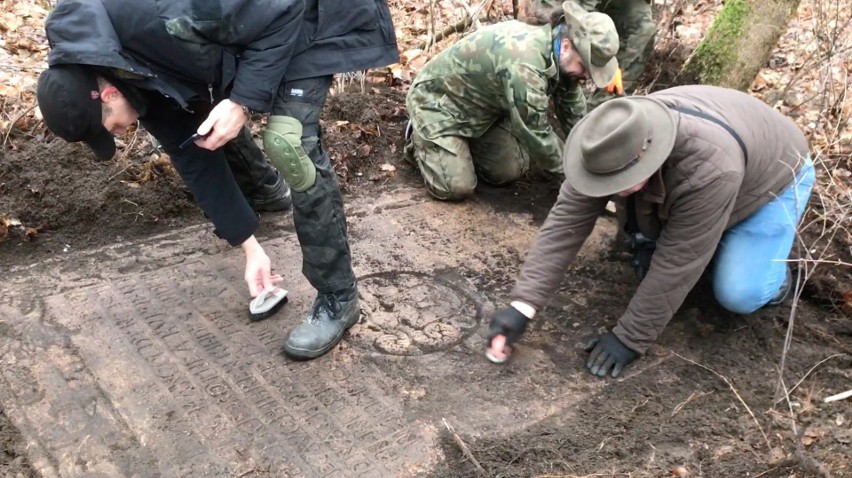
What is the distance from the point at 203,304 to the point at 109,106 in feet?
3.56

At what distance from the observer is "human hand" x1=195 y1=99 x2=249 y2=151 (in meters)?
2.25

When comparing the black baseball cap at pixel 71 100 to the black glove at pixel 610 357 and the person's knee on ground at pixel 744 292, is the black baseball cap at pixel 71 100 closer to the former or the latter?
the black glove at pixel 610 357

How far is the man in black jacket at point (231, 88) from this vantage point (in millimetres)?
2123

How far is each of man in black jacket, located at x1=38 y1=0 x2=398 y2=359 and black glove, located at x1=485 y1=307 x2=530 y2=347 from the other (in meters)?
0.58

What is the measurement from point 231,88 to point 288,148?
27 centimetres

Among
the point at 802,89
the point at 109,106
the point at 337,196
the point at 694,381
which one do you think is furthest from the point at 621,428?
the point at 802,89

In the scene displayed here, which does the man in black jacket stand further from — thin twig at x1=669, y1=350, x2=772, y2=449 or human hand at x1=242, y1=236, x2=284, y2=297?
thin twig at x1=669, y1=350, x2=772, y2=449

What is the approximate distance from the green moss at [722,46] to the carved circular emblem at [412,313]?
2548 millimetres

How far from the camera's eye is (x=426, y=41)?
571cm

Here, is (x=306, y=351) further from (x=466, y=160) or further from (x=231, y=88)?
(x=466, y=160)

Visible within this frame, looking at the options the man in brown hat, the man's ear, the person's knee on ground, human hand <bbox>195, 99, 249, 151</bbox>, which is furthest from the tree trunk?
the man's ear

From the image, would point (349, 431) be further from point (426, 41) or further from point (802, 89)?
point (802, 89)

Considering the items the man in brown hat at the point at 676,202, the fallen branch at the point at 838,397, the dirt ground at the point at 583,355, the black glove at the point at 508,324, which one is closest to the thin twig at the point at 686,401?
the dirt ground at the point at 583,355

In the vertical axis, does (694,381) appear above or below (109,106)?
below
